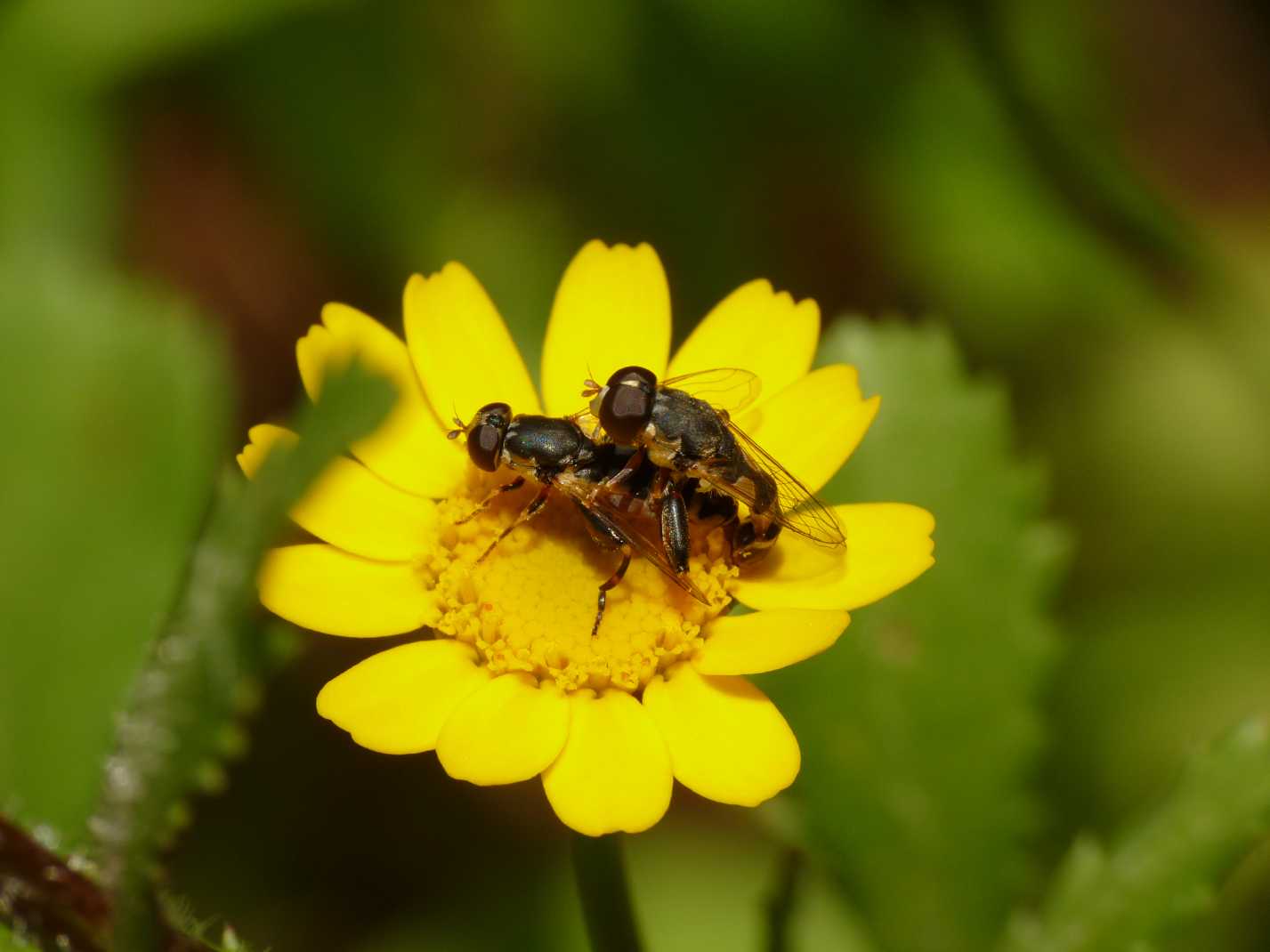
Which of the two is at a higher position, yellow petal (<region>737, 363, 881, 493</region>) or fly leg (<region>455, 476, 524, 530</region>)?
yellow petal (<region>737, 363, 881, 493</region>)

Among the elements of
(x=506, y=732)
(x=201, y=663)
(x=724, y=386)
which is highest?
(x=724, y=386)

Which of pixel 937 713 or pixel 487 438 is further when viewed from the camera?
pixel 937 713

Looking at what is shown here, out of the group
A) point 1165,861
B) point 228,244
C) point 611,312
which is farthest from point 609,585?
point 228,244

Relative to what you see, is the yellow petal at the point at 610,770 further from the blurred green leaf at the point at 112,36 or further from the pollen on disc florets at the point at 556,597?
the blurred green leaf at the point at 112,36

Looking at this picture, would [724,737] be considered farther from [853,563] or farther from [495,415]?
[495,415]

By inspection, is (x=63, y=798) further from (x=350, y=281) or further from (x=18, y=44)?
(x=18, y=44)

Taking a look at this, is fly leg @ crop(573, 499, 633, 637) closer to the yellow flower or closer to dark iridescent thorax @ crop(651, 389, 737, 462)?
the yellow flower

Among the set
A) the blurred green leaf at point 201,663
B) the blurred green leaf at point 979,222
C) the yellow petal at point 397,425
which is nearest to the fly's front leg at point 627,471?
the yellow petal at point 397,425

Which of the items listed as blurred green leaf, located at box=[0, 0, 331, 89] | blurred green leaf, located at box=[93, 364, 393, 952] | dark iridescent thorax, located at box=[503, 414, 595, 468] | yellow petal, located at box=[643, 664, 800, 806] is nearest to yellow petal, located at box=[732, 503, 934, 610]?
yellow petal, located at box=[643, 664, 800, 806]
